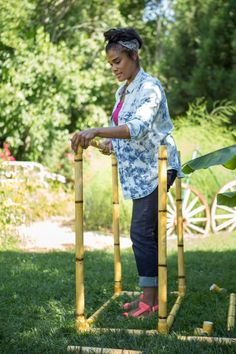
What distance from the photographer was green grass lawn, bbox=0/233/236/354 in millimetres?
2814

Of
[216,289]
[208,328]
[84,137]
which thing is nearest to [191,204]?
[216,289]

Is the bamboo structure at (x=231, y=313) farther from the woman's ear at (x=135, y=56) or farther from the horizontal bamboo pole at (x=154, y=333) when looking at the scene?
the woman's ear at (x=135, y=56)

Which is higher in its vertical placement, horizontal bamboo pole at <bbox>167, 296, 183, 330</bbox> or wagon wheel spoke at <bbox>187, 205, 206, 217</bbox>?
wagon wheel spoke at <bbox>187, 205, 206, 217</bbox>

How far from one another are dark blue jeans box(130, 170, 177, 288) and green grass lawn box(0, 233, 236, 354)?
9.3 inches

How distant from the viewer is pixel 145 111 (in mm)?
3068

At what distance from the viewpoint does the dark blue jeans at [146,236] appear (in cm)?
333

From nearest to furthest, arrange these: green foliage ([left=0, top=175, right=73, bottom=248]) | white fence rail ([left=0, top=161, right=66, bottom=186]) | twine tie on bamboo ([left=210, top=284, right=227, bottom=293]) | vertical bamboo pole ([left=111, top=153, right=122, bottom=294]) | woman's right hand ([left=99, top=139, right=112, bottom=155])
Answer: woman's right hand ([left=99, top=139, right=112, bottom=155])
vertical bamboo pole ([left=111, top=153, right=122, bottom=294])
twine tie on bamboo ([left=210, top=284, right=227, bottom=293])
green foliage ([left=0, top=175, right=73, bottom=248])
white fence rail ([left=0, top=161, right=66, bottom=186])

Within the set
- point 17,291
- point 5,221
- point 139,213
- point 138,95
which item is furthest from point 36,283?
point 5,221

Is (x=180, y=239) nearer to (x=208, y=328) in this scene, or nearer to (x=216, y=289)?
(x=216, y=289)

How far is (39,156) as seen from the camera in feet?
36.3

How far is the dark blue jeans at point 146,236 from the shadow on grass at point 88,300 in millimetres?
252

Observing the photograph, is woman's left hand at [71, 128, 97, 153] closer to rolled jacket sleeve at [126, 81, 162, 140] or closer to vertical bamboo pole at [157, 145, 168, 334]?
rolled jacket sleeve at [126, 81, 162, 140]

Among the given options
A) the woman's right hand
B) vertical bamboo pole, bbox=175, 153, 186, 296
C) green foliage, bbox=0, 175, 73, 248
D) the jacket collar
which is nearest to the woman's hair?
the jacket collar

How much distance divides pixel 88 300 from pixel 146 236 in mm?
724
